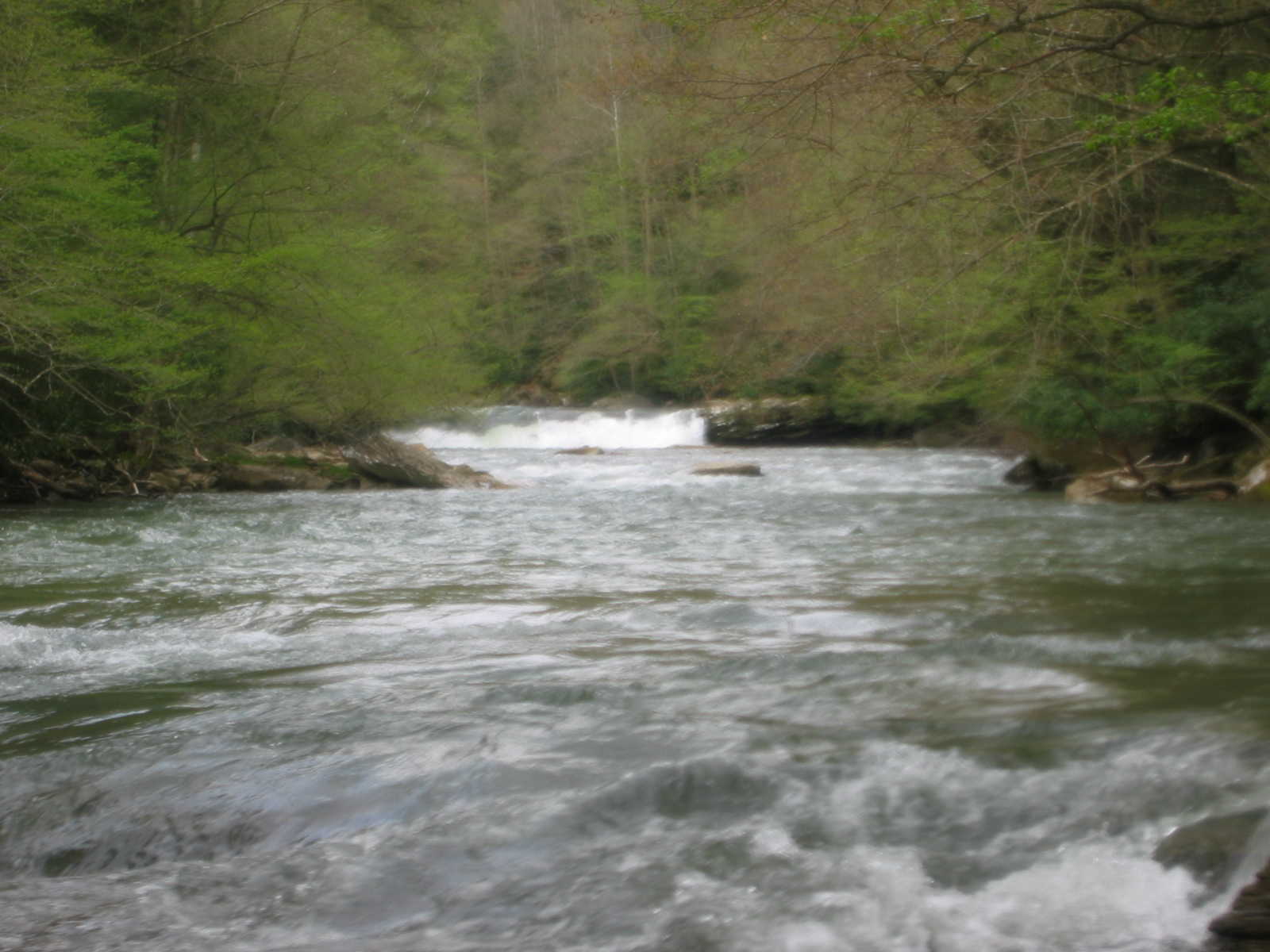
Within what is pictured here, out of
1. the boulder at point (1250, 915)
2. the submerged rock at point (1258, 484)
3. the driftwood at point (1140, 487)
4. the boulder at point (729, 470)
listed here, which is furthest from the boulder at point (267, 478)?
the boulder at point (1250, 915)

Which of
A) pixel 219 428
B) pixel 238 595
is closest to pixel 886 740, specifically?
pixel 238 595

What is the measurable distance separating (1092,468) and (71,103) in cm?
1274

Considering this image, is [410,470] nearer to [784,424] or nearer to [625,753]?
[784,424]

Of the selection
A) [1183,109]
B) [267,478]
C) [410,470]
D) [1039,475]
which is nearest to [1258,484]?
[1039,475]

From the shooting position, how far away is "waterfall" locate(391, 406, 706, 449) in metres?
32.8

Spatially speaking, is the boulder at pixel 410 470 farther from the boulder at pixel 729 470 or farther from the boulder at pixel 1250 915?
the boulder at pixel 1250 915

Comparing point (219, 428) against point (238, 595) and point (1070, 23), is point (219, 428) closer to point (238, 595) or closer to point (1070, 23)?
point (238, 595)

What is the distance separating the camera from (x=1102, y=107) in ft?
40.2

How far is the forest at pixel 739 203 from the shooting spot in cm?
927

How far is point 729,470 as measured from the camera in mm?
20734

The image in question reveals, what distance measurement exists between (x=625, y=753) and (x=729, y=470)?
16.2 metres

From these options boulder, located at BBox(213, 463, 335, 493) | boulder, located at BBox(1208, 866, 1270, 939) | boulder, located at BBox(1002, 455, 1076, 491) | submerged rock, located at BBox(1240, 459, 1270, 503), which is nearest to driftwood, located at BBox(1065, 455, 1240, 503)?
submerged rock, located at BBox(1240, 459, 1270, 503)

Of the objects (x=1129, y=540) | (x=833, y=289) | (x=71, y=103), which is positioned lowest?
(x=1129, y=540)

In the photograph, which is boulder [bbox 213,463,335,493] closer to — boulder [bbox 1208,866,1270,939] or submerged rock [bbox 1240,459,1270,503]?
submerged rock [bbox 1240,459,1270,503]
